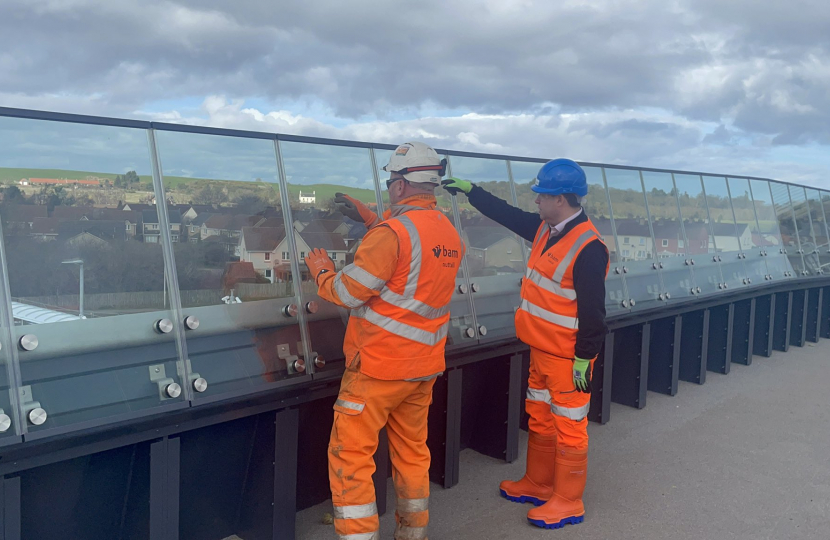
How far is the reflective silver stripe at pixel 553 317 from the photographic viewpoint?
4.07 meters

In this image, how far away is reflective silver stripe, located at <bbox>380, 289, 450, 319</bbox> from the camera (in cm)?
338

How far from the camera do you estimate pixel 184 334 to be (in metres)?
3.31

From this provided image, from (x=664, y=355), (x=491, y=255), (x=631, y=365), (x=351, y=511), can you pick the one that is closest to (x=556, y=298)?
(x=491, y=255)

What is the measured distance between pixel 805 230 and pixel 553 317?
28.9 ft

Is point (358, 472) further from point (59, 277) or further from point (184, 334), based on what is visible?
point (59, 277)

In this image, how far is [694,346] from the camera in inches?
298

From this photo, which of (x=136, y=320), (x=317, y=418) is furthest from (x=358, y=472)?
(x=136, y=320)

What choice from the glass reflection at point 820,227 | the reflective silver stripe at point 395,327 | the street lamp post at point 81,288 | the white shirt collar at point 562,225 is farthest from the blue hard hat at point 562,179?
the glass reflection at point 820,227

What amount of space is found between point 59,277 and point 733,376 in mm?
7356

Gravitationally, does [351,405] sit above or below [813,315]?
above

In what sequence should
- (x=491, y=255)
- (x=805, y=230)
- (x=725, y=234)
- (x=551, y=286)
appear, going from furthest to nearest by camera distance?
(x=805, y=230), (x=725, y=234), (x=491, y=255), (x=551, y=286)

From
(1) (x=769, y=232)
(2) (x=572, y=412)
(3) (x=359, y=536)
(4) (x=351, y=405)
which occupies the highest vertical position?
(1) (x=769, y=232)

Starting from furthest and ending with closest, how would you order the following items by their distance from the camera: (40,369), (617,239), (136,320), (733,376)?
(733,376) < (617,239) < (136,320) < (40,369)

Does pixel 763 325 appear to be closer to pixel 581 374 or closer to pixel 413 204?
pixel 581 374
